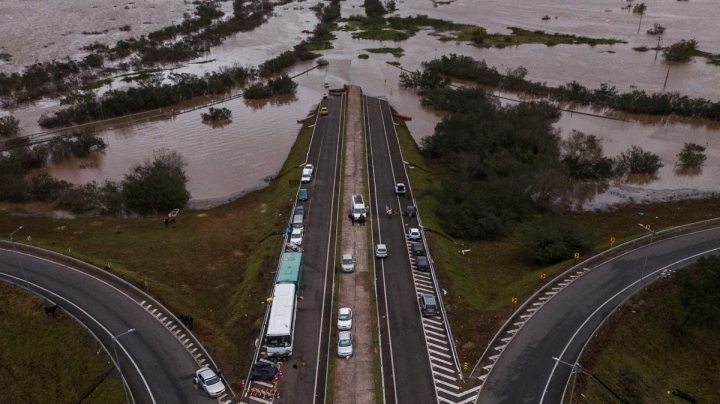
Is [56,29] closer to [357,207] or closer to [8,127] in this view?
[8,127]

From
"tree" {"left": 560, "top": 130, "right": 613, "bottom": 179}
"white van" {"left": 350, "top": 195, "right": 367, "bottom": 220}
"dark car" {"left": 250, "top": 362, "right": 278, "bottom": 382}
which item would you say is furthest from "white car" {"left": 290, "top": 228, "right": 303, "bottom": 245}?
"tree" {"left": 560, "top": 130, "right": 613, "bottom": 179}

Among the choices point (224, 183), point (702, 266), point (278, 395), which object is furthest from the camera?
point (224, 183)

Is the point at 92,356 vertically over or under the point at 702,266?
under

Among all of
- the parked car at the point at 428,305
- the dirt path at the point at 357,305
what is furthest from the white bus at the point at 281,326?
the parked car at the point at 428,305

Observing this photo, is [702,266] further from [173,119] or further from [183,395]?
[173,119]

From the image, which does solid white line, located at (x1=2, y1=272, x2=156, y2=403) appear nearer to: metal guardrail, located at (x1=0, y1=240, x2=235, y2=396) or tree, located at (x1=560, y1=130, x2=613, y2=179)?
metal guardrail, located at (x1=0, y1=240, x2=235, y2=396)

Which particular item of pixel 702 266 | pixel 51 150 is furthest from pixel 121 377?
pixel 51 150

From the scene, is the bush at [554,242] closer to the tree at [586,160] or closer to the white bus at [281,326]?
the tree at [586,160]

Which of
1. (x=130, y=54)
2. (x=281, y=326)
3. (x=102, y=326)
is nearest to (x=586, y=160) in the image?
(x=281, y=326)
